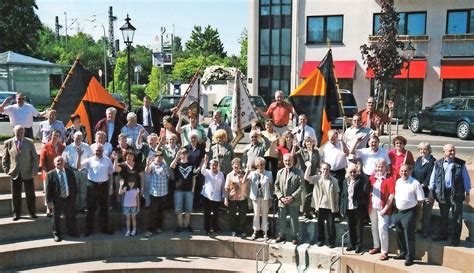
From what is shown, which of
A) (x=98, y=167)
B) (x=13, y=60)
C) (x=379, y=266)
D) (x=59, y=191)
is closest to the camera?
(x=379, y=266)

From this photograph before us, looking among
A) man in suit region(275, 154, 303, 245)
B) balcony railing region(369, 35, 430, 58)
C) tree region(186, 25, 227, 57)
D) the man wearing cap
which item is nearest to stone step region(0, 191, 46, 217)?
the man wearing cap

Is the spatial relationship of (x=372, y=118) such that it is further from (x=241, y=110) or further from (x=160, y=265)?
(x=160, y=265)

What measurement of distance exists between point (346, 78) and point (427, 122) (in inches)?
408

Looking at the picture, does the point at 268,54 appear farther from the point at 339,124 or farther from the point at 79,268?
the point at 79,268

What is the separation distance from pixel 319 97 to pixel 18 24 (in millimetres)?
33579

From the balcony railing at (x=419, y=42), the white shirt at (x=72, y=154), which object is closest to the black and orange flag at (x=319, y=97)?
the white shirt at (x=72, y=154)

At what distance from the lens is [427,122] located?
71.2ft

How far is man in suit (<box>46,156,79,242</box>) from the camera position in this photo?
965 centimetres

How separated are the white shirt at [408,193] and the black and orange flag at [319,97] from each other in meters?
2.80

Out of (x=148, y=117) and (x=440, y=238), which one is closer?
(x=440, y=238)

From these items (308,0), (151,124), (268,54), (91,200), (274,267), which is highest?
(308,0)

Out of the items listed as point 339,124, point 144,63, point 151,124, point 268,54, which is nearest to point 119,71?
point 144,63

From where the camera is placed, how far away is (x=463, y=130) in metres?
19.9

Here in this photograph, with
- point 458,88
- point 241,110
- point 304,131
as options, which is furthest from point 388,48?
point 304,131
